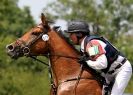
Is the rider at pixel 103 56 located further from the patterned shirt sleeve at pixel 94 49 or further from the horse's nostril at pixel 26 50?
the horse's nostril at pixel 26 50

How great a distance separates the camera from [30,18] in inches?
3162

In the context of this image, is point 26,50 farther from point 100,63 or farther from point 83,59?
point 100,63

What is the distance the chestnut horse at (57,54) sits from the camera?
11297 millimetres

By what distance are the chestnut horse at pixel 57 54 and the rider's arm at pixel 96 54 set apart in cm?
43

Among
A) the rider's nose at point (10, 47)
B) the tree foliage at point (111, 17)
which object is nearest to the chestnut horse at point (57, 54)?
the rider's nose at point (10, 47)

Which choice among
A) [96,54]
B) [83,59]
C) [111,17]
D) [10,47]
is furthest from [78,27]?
[111,17]

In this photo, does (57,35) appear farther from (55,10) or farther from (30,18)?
(30,18)

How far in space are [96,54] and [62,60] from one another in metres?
0.90

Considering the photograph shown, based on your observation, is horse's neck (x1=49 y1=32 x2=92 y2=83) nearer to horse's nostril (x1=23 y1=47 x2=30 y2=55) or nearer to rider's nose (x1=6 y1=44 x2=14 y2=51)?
horse's nostril (x1=23 y1=47 x2=30 y2=55)

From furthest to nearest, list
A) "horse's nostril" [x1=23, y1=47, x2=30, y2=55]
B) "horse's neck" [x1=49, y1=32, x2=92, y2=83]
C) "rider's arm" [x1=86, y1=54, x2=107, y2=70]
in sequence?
"horse's nostril" [x1=23, y1=47, x2=30, y2=55], "horse's neck" [x1=49, y1=32, x2=92, y2=83], "rider's arm" [x1=86, y1=54, x2=107, y2=70]

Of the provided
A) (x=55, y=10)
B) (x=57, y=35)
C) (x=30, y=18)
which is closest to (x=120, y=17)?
(x=55, y=10)

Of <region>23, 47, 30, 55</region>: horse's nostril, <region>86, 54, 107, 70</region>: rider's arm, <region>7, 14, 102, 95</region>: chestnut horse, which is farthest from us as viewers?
<region>23, 47, 30, 55</region>: horse's nostril

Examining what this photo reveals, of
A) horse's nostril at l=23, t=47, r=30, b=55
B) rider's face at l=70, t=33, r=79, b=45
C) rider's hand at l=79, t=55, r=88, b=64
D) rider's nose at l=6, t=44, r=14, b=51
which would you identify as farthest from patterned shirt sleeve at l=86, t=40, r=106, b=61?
rider's nose at l=6, t=44, r=14, b=51

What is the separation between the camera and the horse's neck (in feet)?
37.7
